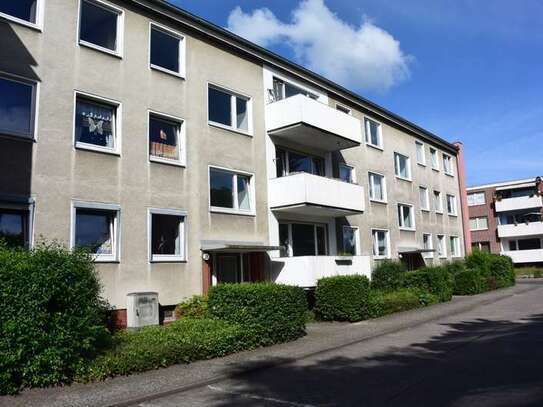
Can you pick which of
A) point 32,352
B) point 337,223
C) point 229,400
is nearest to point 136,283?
point 32,352

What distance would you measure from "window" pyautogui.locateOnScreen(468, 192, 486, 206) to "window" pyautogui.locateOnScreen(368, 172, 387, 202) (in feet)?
121

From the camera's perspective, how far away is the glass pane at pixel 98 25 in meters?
14.0

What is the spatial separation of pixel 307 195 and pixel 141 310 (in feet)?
23.3

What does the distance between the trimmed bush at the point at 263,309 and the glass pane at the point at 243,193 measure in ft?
15.7

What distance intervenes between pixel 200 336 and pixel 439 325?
7.91 m

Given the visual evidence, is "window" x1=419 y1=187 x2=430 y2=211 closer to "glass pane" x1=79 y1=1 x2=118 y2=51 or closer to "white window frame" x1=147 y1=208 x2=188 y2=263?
"white window frame" x1=147 y1=208 x2=188 y2=263

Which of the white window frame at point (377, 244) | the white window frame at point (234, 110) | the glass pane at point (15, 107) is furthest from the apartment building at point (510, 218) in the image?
the glass pane at point (15, 107)

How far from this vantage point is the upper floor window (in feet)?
51.9

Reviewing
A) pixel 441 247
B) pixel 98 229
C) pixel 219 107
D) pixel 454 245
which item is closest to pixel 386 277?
pixel 219 107

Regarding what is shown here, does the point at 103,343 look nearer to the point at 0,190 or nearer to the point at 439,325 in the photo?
the point at 0,190

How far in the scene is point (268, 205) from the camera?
18562mm

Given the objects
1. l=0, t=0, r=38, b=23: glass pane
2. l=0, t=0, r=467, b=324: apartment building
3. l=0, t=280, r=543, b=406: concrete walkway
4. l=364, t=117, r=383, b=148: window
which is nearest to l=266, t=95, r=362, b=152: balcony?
l=0, t=0, r=467, b=324: apartment building

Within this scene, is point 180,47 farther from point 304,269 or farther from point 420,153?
point 420,153

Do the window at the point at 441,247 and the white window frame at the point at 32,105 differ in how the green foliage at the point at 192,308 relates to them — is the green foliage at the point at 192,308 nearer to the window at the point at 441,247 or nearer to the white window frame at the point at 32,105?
the white window frame at the point at 32,105
